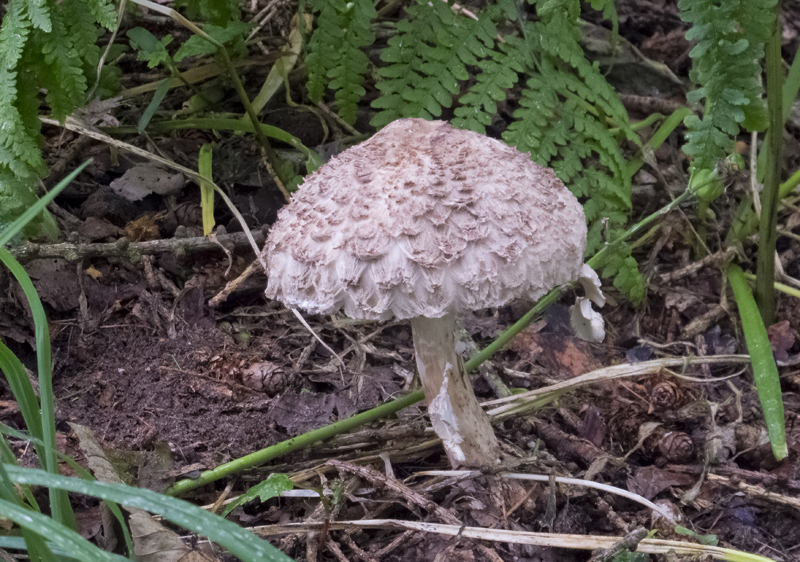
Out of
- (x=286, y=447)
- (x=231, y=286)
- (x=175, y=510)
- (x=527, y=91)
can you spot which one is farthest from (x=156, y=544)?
(x=527, y=91)

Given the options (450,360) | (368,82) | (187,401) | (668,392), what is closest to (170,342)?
(187,401)

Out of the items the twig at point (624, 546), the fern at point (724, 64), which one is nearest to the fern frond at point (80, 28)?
the fern at point (724, 64)

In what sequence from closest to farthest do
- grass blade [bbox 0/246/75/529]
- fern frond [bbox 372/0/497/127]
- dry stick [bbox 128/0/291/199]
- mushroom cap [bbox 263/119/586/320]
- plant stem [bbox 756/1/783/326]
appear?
grass blade [bbox 0/246/75/529]
mushroom cap [bbox 263/119/586/320]
plant stem [bbox 756/1/783/326]
dry stick [bbox 128/0/291/199]
fern frond [bbox 372/0/497/127]

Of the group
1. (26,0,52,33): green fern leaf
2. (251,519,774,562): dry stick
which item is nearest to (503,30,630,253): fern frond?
(251,519,774,562): dry stick

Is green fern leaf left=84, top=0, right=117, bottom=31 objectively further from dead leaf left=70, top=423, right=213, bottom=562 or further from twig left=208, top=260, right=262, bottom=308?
dead leaf left=70, top=423, right=213, bottom=562

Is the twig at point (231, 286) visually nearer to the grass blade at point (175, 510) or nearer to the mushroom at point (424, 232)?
the mushroom at point (424, 232)

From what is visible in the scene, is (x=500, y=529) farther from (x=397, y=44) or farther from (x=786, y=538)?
(x=397, y=44)

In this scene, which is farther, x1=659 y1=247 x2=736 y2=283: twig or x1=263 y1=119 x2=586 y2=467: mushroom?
x1=659 y1=247 x2=736 y2=283: twig
